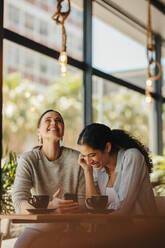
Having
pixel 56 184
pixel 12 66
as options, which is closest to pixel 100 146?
pixel 56 184

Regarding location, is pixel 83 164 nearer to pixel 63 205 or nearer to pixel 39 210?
pixel 63 205

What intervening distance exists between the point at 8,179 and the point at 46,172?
5.21 feet

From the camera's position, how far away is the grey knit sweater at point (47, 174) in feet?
8.68

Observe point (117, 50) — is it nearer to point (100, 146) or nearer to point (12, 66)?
point (100, 146)

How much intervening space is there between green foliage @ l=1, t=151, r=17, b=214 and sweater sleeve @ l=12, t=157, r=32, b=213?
1.42 meters

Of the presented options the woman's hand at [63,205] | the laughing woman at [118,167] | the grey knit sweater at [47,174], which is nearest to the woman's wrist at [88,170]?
the laughing woman at [118,167]

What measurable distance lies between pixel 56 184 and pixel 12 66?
11375mm

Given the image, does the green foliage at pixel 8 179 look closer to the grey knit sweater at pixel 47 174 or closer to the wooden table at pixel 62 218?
the grey knit sweater at pixel 47 174

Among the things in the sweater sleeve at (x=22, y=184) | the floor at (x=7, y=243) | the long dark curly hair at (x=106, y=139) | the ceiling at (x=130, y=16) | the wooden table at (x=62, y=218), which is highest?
the ceiling at (x=130, y=16)

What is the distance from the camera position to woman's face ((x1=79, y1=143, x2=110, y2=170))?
8.55 feet

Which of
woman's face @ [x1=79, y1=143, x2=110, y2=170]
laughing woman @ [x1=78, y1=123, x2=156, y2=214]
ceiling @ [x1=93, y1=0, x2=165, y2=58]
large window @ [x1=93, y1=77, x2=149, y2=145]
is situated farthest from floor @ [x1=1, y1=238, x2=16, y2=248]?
large window @ [x1=93, y1=77, x2=149, y2=145]

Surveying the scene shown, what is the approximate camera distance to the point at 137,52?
7.51 metres

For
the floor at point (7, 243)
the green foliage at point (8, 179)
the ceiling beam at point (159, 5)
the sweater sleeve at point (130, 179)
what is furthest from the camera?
the ceiling beam at point (159, 5)

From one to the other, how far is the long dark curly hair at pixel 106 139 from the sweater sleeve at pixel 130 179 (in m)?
0.12
